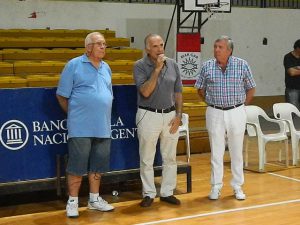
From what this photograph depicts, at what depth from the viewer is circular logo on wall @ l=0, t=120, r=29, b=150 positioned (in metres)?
5.17

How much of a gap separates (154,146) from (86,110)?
832 millimetres

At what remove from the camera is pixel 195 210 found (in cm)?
538

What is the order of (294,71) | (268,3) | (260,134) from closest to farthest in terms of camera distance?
(260,134), (294,71), (268,3)

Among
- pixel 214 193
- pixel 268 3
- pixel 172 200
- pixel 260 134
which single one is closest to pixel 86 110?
pixel 172 200

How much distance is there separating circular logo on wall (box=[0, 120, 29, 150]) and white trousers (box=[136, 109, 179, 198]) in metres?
1.08

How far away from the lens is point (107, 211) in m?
5.34

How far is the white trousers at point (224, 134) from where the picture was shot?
5.58 meters

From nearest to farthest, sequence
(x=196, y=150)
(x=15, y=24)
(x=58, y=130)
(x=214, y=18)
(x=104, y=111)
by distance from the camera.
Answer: (x=104, y=111), (x=58, y=130), (x=196, y=150), (x=15, y=24), (x=214, y=18)

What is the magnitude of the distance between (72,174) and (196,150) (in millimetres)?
3733

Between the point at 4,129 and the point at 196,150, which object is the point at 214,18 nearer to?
the point at 196,150

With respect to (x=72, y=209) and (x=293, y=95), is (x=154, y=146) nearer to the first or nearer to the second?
(x=72, y=209)

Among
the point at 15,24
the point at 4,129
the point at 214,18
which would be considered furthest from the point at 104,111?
the point at 214,18

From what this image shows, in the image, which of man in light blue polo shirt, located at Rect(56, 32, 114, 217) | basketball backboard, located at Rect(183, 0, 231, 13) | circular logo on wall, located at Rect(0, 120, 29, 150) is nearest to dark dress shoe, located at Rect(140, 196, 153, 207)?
man in light blue polo shirt, located at Rect(56, 32, 114, 217)

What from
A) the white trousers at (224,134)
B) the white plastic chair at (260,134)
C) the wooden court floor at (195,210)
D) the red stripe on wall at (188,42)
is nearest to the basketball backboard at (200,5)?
the red stripe on wall at (188,42)
